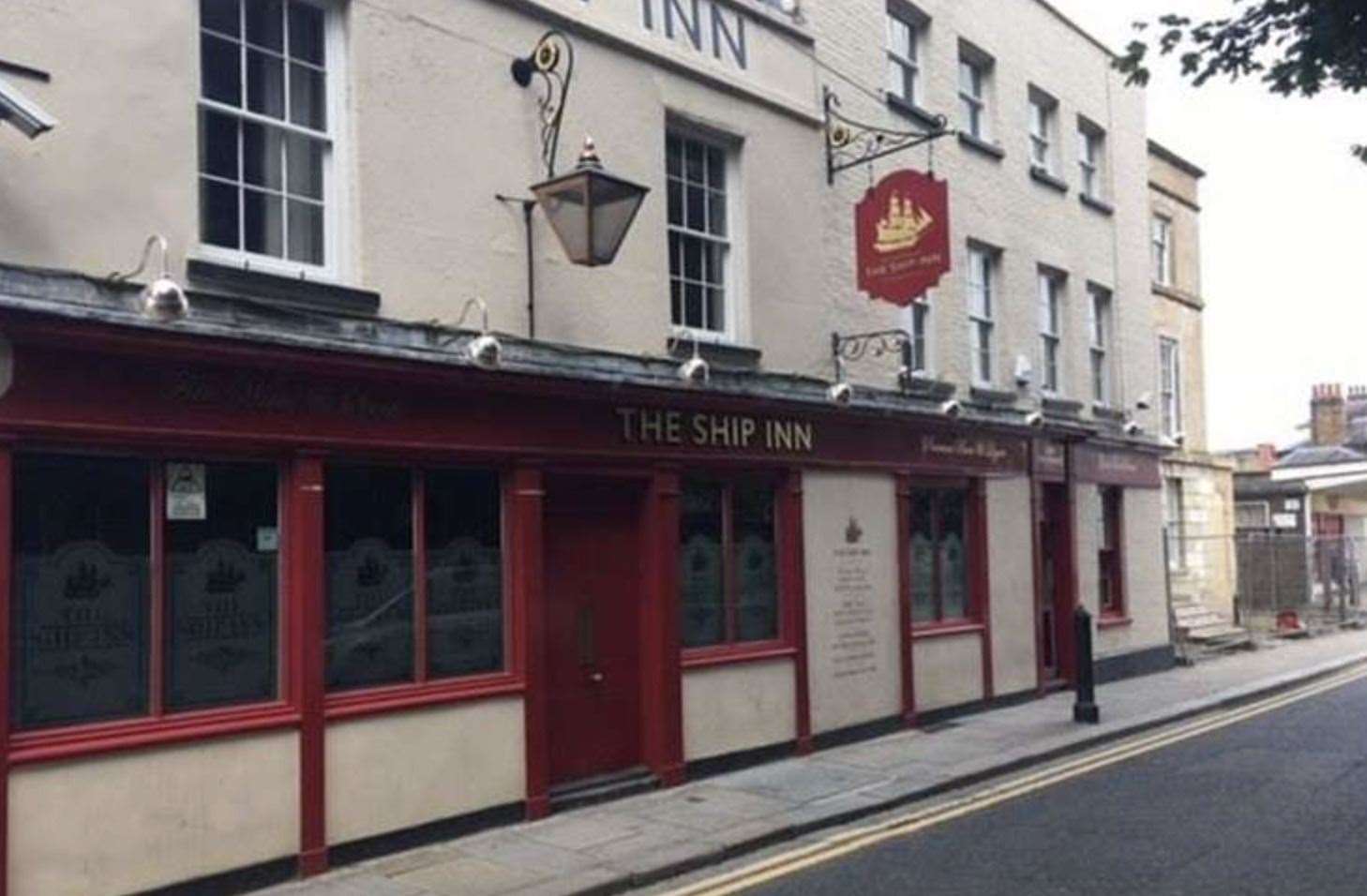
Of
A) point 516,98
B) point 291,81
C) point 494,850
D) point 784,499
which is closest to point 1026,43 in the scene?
point 784,499

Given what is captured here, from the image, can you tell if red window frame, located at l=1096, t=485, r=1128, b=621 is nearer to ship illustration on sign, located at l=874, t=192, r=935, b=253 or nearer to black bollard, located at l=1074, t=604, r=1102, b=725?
black bollard, located at l=1074, t=604, r=1102, b=725

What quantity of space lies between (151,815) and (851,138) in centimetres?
924

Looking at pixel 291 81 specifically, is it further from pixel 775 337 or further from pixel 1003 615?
pixel 1003 615

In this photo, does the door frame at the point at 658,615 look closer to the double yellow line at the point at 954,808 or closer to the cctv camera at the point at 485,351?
the cctv camera at the point at 485,351

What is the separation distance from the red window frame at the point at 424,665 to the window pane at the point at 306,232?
1341mm

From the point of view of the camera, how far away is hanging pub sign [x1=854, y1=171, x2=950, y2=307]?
41.1ft

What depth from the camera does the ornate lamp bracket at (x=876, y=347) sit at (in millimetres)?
13414

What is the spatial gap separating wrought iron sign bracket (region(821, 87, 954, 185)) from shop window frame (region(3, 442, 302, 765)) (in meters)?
7.17

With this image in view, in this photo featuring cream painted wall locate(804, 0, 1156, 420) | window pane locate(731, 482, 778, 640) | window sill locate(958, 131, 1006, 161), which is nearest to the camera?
window pane locate(731, 482, 778, 640)

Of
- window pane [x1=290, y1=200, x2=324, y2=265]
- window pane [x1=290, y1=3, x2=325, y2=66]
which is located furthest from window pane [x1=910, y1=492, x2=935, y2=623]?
window pane [x1=290, y1=3, x2=325, y2=66]

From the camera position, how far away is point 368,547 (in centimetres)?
892

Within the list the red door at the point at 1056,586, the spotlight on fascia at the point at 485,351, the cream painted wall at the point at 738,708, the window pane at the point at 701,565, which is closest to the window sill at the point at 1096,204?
the red door at the point at 1056,586

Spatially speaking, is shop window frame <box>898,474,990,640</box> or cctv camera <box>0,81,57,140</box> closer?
cctv camera <box>0,81,57,140</box>

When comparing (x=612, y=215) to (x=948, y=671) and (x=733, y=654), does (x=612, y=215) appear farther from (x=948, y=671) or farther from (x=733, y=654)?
(x=948, y=671)
